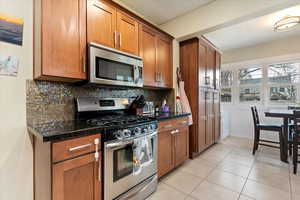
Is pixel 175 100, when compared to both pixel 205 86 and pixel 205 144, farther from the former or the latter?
pixel 205 144

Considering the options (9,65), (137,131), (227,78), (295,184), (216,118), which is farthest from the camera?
(227,78)

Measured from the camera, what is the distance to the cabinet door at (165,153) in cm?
195

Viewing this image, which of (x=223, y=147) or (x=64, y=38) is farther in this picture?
(x=223, y=147)

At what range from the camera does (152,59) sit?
7.79 ft

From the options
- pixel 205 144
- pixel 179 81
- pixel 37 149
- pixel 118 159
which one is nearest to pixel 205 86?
pixel 179 81

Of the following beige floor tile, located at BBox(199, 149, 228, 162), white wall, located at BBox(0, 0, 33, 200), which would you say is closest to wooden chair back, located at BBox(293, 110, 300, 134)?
beige floor tile, located at BBox(199, 149, 228, 162)

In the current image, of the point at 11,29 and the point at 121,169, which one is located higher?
the point at 11,29

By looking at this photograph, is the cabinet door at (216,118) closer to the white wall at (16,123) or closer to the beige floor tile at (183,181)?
the beige floor tile at (183,181)

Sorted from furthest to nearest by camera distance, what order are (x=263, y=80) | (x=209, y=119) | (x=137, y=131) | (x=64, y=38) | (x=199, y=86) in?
1. (x=263, y=80)
2. (x=209, y=119)
3. (x=199, y=86)
4. (x=137, y=131)
5. (x=64, y=38)

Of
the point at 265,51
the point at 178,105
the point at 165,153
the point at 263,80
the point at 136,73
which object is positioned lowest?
the point at 165,153

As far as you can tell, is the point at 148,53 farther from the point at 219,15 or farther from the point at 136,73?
the point at 219,15

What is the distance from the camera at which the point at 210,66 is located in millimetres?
3270

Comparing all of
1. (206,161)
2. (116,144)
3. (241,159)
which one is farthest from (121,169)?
(241,159)

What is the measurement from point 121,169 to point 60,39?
1.34 metres
